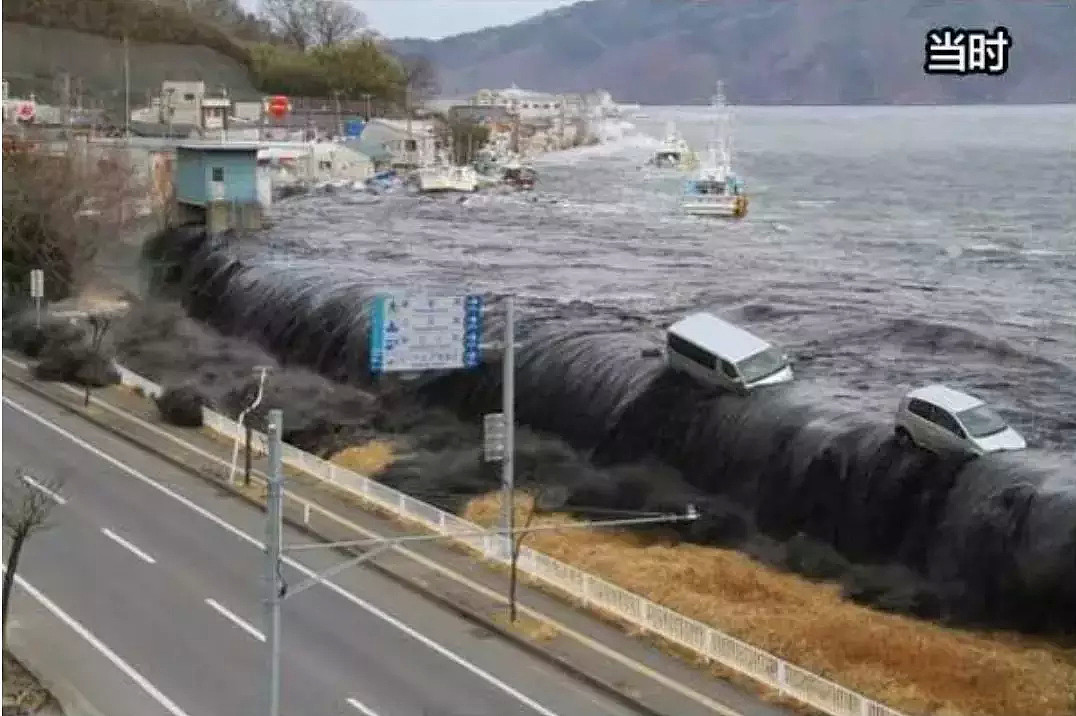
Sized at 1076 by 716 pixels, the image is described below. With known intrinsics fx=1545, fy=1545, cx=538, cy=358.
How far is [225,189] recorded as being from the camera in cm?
2380

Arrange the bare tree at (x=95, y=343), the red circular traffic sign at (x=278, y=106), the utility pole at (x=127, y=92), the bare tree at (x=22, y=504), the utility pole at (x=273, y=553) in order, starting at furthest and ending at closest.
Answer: the red circular traffic sign at (x=278, y=106) < the utility pole at (x=127, y=92) < the bare tree at (x=95, y=343) < the bare tree at (x=22, y=504) < the utility pole at (x=273, y=553)

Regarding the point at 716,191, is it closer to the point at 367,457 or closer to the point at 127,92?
the point at 127,92

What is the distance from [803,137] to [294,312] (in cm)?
2451

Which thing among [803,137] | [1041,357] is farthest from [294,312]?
[803,137]

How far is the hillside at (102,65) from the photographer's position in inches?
1005

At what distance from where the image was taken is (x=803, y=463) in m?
12.1

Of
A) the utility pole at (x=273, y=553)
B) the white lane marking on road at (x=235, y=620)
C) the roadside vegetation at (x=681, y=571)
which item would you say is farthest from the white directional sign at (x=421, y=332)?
the utility pole at (x=273, y=553)

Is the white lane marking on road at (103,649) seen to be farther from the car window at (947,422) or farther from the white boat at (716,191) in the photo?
the white boat at (716,191)

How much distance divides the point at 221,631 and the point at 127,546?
1.94 m

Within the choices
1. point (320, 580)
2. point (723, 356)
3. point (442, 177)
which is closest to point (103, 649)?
point (320, 580)

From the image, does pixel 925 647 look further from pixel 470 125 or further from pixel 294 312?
pixel 470 125

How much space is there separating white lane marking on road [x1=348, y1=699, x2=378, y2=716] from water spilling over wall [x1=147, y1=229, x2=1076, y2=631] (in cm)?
417

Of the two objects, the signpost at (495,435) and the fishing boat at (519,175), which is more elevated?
the fishing boat at (519,175)

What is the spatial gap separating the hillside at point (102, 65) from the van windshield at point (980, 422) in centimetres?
1670
